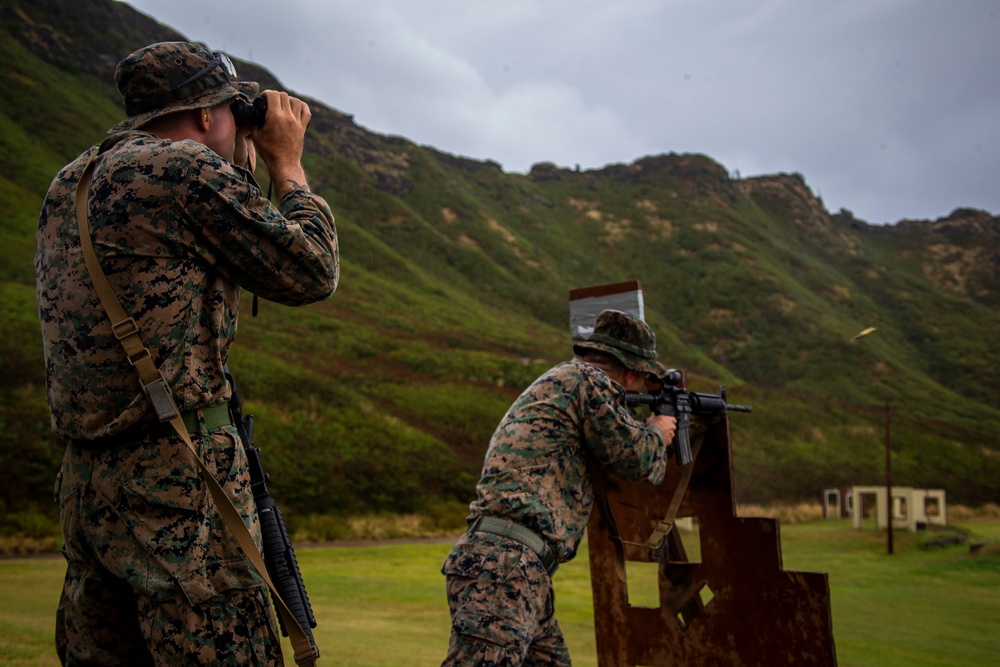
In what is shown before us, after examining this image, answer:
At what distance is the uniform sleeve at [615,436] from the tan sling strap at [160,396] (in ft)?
7.05

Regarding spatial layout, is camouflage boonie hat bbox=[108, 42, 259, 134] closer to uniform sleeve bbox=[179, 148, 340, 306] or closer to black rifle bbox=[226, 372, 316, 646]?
uniform sleeve bbox=[179, 148, 340, 306]

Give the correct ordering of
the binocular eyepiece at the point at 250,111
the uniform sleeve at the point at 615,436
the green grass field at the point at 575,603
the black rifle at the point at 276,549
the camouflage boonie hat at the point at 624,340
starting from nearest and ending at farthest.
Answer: the black rifle at the point at 276,549, the binocular eyepiece at the point at 250,111, the uniform sleeve at the point at 615,436, the camouflage boonie hat at the point at 624,340, the green grass field at the point at 575,603

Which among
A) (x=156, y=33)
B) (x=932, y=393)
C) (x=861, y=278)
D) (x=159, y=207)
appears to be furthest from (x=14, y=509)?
(x=861, y=278)

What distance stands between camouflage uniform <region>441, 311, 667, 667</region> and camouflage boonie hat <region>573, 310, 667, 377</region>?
10.1 inches

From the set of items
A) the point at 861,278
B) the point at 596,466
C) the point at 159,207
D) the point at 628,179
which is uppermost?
the point at 628,179

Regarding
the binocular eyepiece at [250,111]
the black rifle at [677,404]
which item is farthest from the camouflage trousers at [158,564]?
the black rifle at [677,404]

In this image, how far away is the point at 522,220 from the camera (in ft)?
354

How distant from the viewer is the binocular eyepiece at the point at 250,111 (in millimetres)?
2775

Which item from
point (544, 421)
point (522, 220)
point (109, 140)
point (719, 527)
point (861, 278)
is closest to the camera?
point (109, 140)

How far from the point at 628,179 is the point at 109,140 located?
421ft

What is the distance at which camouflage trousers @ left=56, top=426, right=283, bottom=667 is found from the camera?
7.33 ft

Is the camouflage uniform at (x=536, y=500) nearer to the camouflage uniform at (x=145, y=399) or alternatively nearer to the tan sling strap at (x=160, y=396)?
the tan sling strap at (x=160, y=396)

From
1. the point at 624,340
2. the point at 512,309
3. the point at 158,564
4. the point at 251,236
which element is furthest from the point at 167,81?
the point at 512,309

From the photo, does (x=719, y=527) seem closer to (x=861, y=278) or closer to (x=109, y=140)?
(x=109, y=140)
